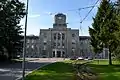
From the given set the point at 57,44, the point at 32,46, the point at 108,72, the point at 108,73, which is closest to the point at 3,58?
the point at 108,72

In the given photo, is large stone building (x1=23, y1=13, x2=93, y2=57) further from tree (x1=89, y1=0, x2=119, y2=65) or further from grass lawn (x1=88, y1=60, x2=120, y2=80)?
grass lawn (x1=88, y1=60, x2=120, y2=80)

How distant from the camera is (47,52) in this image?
15475cm

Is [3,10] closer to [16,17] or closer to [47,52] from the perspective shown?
[16,17]

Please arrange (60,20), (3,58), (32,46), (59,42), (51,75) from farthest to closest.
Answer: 1. (32,46)
2. (59,42)
3. (60,20)
4. (3,58)
5. (51,75)

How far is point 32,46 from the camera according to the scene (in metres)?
160

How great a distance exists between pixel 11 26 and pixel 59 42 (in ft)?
329

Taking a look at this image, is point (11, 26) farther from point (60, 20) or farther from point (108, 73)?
point (60, 20)

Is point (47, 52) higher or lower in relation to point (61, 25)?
lower

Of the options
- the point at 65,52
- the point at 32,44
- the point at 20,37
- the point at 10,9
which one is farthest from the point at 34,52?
the point at 10,9

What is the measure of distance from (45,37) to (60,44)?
8854mm

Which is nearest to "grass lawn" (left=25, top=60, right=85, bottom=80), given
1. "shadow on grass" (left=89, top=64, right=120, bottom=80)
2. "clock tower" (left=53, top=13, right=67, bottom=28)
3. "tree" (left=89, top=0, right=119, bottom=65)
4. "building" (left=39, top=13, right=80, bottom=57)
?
"shadow on grass" (left=89, top=64, right=120, bottom=80)

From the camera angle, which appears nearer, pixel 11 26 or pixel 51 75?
pixel 51 75

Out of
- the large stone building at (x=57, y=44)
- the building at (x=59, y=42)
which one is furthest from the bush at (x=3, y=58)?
the building at (x=59, y=42)

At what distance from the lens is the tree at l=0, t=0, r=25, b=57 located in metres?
52.5
